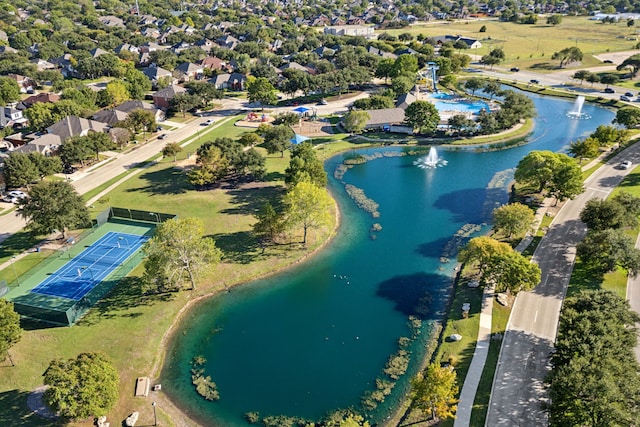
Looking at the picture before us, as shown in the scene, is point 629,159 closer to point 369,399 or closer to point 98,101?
point 369,399

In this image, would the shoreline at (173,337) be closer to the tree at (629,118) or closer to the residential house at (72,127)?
the residential house at (72,127)

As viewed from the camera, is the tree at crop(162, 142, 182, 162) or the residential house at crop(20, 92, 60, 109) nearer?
the tree at crop(162, 142, 182, 162)

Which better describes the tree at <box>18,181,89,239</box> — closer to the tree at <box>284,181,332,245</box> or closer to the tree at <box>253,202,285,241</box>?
the tree at <box>253,202,285,241</box>

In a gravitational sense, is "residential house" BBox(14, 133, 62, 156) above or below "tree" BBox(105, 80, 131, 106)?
below

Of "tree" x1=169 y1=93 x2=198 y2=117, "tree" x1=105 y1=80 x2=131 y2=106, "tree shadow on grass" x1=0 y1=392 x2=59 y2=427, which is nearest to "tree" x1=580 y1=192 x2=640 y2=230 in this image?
"tree shadow on grass" x1=0 y1=392 x2=59 y2=427

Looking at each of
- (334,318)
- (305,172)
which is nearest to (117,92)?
(305,172)

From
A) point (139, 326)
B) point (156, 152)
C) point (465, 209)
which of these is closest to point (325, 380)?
point (139, 326)

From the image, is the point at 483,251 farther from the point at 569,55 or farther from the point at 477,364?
the point at 569,55
